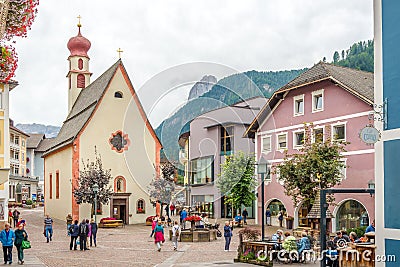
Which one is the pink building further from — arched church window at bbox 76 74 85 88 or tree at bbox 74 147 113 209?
arched church window at bbox 76 74 85 88

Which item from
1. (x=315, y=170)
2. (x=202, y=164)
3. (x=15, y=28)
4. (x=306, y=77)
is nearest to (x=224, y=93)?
(x=315, y=170)

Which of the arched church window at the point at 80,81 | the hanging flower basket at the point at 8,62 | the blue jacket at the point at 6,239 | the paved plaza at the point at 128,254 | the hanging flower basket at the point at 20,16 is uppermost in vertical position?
the arched church window at the point at 80,81

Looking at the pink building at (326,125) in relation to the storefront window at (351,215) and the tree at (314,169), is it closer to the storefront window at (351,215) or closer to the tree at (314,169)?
the storefront window at (351,215)

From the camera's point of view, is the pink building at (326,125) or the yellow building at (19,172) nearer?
the pink building at (326,125)

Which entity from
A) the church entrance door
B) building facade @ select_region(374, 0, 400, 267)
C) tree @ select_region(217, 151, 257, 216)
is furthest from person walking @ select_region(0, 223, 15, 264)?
the church entrance door

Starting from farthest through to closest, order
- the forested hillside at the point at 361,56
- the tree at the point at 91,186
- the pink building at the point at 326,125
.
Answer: the forested hillside at the point at 361,56, the tree at the point at 91,186, the pink building at the point at 326,125

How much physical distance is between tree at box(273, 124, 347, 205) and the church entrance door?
17139 mm

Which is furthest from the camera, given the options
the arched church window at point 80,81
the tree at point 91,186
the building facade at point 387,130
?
the arched church window at point 80,81

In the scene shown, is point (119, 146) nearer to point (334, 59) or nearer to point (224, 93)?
point (224, 93)

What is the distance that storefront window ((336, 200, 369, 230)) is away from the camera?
3256cm

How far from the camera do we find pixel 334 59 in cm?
10800

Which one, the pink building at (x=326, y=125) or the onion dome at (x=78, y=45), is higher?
the onion dome at (x=78, y=45)

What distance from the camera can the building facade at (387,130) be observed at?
1430 cm

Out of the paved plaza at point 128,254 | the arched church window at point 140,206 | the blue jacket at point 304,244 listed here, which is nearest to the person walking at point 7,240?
the paved plaza at point 128,254
